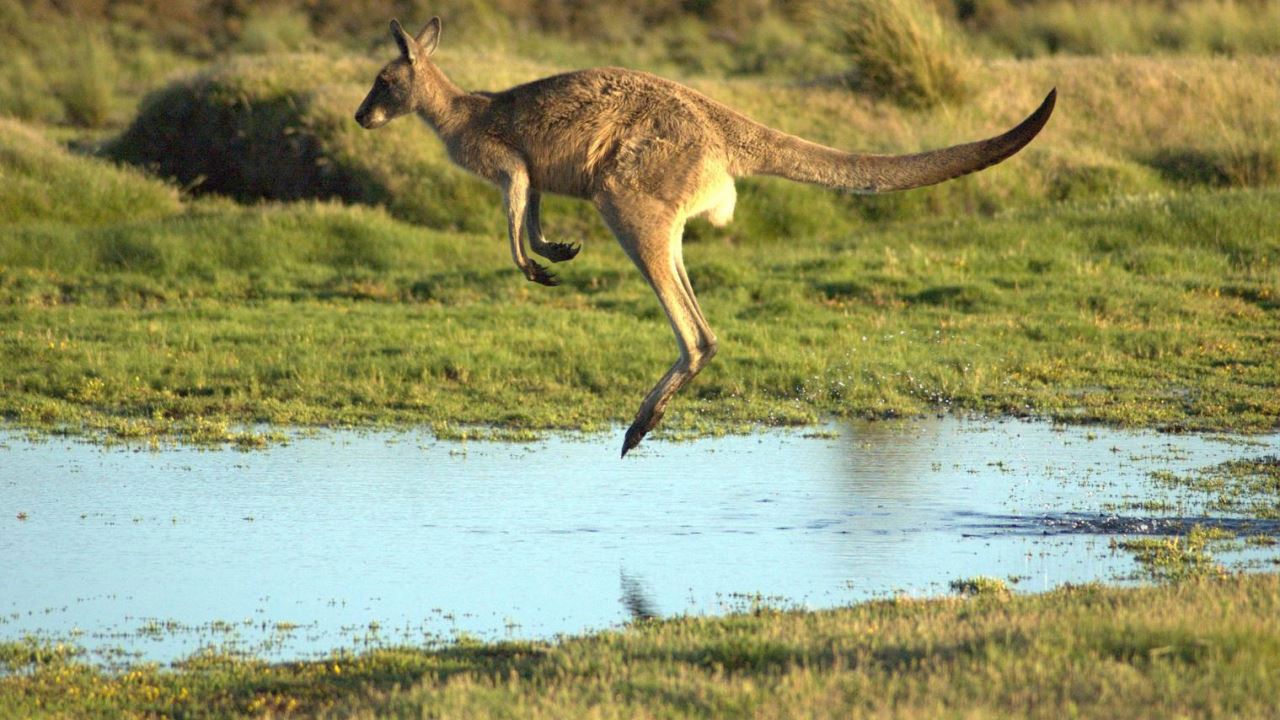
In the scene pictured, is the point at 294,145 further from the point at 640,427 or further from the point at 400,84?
the point at 640,427

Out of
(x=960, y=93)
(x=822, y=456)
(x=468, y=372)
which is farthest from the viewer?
(x=960, y=93)

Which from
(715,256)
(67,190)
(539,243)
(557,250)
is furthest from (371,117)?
(67,190)

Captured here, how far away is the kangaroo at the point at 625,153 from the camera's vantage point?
8492mm

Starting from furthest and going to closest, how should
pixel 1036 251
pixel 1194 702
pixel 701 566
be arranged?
pixel 1036 251, pixel 701 566, pixel 1194 702

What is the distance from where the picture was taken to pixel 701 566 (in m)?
7.62

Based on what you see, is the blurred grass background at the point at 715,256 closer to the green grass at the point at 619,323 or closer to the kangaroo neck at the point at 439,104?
the green grass at the point at 619,323

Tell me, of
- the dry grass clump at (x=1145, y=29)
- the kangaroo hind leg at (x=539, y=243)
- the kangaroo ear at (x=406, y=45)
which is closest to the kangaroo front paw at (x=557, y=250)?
the kangaroo hind leg at (x=539, y=243)

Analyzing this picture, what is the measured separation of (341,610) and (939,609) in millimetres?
2302

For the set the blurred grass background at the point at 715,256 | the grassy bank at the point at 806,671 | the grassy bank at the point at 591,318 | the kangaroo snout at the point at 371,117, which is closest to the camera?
the grassy bank at the point at 806,671

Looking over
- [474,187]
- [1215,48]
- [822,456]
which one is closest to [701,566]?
[822,456]

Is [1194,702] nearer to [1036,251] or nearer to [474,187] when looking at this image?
[1036,251]

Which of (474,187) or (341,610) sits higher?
(474,187)

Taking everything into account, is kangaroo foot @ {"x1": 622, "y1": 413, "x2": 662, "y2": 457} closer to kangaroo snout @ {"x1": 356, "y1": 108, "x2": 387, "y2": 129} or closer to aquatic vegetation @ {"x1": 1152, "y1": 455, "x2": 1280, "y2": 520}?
kangaroo snout @ {"x1": 356, "y1": 108, "x2": 387, "y2": 129}

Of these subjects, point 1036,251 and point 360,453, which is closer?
point 360,453
